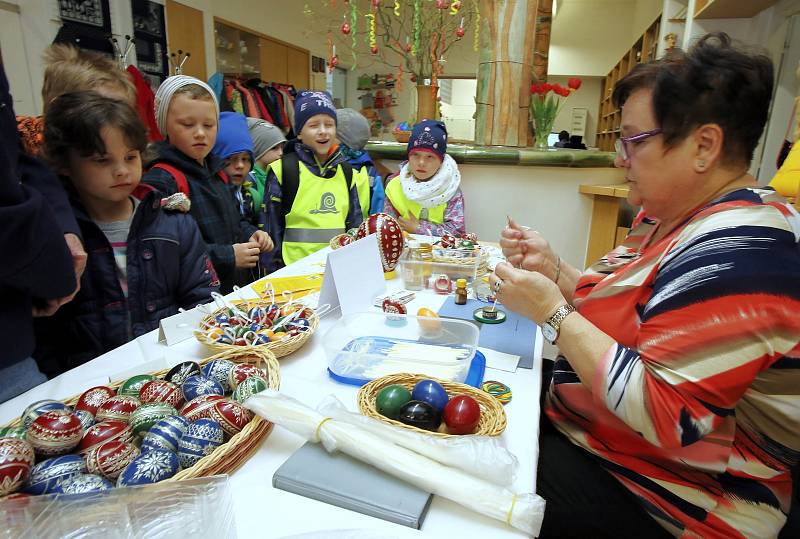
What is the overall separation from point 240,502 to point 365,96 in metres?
8.53

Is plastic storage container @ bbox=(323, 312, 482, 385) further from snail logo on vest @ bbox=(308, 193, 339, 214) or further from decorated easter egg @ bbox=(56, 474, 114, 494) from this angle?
snail logo on vest @ bbox=(308, 193, 339, 214)

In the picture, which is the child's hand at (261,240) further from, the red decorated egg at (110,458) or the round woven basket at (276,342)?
the red decorated egg at (110,458)

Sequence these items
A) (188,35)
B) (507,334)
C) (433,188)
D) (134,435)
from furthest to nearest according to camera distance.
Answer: (188,35)
(433,188)
(507,334)
(134,435)

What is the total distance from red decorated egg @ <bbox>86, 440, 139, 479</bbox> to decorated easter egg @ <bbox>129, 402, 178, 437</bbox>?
5cm

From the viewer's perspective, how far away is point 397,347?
108 cm

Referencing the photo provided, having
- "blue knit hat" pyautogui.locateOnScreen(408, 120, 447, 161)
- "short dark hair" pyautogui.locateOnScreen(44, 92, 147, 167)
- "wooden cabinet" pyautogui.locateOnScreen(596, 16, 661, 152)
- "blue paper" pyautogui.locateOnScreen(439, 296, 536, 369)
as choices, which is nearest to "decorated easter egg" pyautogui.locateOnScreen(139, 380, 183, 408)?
"blue paper" pyautogui.locateOnScreen(439, 296, 536, 369)

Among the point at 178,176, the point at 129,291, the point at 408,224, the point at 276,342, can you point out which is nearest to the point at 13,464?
the point at 276,342

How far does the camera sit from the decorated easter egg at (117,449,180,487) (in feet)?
1.91

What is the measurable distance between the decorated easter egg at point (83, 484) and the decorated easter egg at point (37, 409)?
0.14 m

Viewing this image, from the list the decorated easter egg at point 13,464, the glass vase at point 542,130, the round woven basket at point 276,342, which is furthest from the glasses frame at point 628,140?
the glass vase at point 542,130

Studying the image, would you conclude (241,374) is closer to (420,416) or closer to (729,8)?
(420,416)

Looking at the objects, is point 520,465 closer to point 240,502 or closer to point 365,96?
point 240,502

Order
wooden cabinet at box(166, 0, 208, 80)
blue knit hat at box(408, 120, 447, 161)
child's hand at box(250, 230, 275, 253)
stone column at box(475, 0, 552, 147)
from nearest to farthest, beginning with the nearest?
1. child's hand at box(250, 230, 275, 253)
2. blue knit hat at box(408, 120, 447, 161)
3. stone column at box(475, 0, 552, 147)
4. wooden cabinet at box(166, 0, 208, 80)

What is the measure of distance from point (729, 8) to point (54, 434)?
12.4 feet
